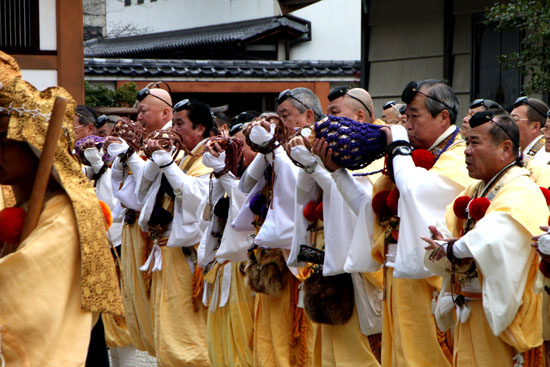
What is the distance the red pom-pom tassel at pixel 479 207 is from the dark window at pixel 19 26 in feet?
26.1

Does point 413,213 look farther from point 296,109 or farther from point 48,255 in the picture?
point 48,255

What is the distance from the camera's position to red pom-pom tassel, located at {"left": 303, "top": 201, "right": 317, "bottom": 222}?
568 centimetres

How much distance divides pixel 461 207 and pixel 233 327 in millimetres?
2625

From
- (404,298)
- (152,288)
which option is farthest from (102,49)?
(404,298)

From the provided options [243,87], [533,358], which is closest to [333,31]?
Answer: [243,87]

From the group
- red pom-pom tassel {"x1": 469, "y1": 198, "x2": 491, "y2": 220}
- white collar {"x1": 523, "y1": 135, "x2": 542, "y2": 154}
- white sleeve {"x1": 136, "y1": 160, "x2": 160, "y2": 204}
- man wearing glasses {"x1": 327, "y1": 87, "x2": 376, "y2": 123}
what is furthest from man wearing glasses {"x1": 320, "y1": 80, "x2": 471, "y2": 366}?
white sleeve {"x1": 136, "y1": 160, "x2": 160, "y2": 204}

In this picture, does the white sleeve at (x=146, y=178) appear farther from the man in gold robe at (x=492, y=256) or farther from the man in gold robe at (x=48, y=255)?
the man in gold robe at (x=48, y=255)

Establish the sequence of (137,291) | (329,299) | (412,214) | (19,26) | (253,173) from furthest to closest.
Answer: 1. (19,26)
2. (137,291)
3. (253,173)
4. (329,299)
5. (412,214)

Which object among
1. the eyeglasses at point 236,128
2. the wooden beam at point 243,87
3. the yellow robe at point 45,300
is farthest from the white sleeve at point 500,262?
the wooden beam at point 243,87

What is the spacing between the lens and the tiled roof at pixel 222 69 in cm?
1717

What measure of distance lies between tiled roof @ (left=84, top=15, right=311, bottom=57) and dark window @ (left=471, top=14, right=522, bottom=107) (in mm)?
10723

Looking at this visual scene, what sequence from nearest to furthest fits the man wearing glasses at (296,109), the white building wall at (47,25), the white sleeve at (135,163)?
the man wearing glasses at (296,109)
the white sleeve at (135,163)
the white building wall at (47,25)

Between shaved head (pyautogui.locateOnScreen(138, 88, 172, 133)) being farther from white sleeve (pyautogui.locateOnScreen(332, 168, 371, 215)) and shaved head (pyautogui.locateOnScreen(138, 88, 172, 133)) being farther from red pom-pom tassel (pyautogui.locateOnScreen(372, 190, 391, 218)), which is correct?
red pom-pom tassel (pyautogui.locateOnScreen(372, 190, 391, 218))

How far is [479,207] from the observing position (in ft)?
14.8
